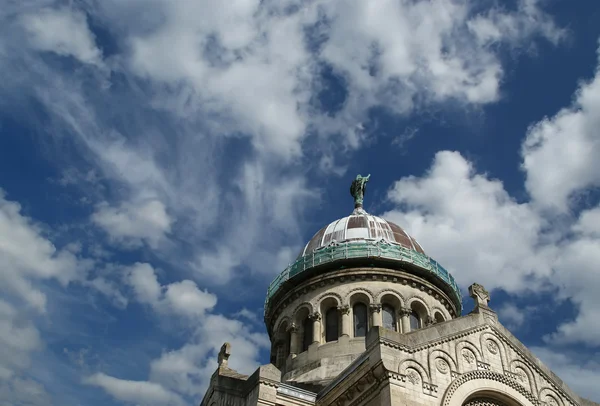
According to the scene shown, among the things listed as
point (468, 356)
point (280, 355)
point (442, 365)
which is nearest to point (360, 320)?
point (280, 355)

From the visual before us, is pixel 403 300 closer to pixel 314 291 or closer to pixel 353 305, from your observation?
pixel 353 305

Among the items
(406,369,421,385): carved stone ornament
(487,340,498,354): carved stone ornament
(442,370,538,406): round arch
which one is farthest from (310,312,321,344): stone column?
(406,369,421,385): carved stone ornament

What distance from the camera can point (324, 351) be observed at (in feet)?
95.3

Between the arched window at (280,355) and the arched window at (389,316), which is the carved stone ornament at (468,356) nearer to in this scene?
the arched window at (389,316)

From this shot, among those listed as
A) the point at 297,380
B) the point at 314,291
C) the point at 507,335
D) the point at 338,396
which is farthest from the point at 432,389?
the point at 314,291

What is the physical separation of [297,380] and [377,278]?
6286 mm

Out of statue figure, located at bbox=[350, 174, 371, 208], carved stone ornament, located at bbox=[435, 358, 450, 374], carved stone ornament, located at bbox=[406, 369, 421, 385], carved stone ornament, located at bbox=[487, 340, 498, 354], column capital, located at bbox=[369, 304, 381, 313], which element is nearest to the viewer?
carved stone ornament, located at bbox=[406, 369, 421, 385]

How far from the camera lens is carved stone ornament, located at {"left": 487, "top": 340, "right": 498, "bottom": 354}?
2172cm

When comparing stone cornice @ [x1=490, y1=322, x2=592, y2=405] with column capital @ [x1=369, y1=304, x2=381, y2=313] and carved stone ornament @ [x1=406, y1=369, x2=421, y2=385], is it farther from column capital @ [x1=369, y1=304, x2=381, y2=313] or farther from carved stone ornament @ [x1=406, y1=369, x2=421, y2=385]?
column capital @ [x1=369, y1=304, x2=381, y2=313]

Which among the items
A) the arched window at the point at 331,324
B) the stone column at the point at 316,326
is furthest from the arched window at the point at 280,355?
the arched window at the point at 331,324

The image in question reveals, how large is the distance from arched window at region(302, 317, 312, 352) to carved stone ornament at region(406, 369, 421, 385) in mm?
11548

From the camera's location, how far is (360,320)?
3030 cm

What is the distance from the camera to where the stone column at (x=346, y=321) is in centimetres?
2925

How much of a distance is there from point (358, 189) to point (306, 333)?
1208cm
